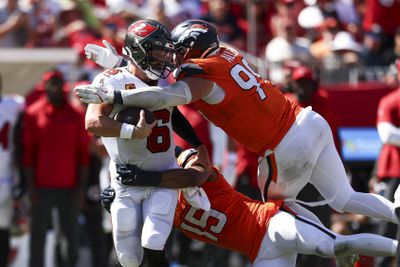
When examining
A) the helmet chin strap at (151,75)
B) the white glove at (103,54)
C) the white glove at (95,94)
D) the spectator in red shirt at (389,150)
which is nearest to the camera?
the white glove at (95,94)

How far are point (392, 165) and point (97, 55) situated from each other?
336 cm

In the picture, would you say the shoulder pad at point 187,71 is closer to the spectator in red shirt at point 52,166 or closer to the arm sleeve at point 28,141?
the spectator in red shirt at point 52,166

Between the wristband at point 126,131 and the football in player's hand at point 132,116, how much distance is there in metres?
0.08

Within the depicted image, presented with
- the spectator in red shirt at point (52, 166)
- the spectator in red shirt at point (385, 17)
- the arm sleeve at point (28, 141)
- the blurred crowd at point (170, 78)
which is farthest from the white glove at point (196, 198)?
the spectator in red shirt at point (385, 17)

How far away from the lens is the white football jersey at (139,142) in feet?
22.5

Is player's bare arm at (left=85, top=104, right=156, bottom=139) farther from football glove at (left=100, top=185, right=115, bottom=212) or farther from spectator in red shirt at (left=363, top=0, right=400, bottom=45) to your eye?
spectator in red shirt at (left=363, top=0, right=400, bottom=45)

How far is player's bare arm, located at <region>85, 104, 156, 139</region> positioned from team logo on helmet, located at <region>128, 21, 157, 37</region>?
0.48m

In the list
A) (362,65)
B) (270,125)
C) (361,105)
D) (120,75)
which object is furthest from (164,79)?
(362,65)

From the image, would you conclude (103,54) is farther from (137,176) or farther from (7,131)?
(7,131)

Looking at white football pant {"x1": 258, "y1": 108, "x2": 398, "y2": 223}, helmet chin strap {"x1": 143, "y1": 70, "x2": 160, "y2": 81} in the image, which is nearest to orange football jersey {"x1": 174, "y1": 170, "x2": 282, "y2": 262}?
white football pant {"x1": 258, "y1": 108, "x2": 398, "y2": 223}

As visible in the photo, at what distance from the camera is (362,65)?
12484 millimetres

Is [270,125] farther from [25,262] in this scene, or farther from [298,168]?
[25,262]

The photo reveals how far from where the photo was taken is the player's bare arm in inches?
260

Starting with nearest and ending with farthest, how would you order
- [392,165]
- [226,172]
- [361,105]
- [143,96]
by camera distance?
[143,96] < [392,165] < [226,172] < [361,105]
